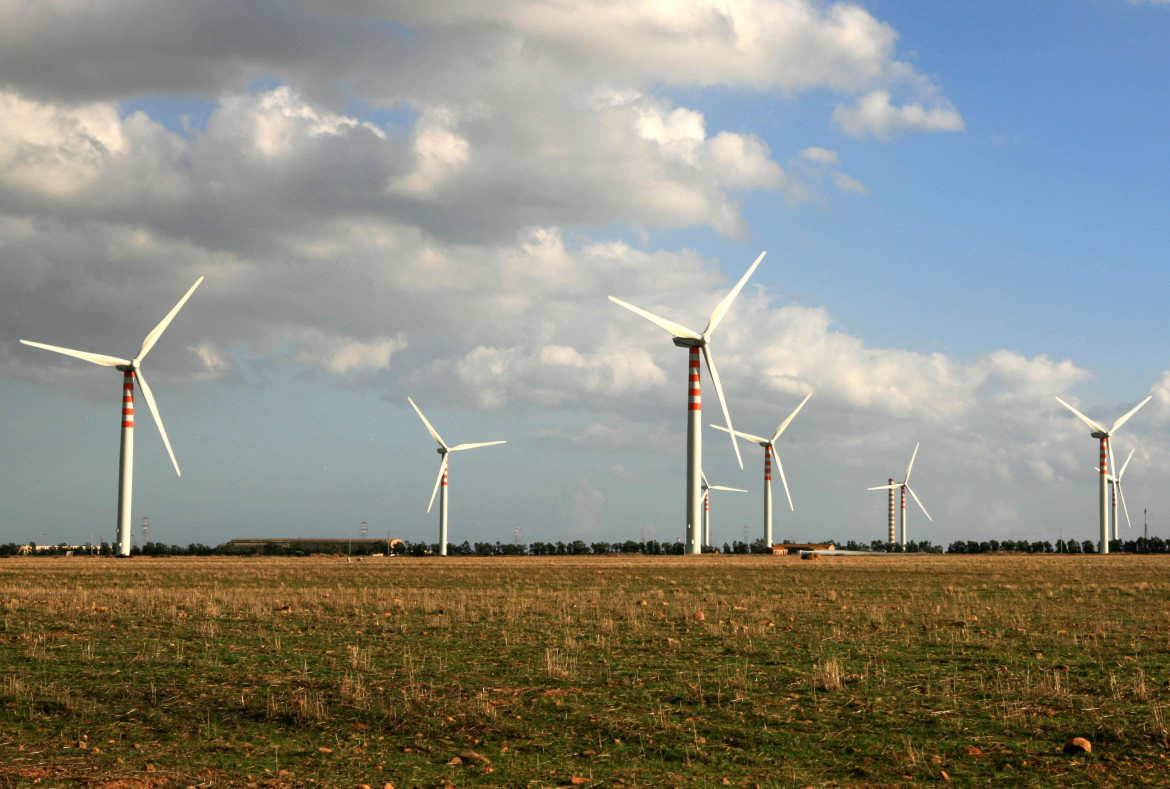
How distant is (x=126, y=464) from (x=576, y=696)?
98.5 m

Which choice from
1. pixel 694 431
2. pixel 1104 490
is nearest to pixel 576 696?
pixel 694 431

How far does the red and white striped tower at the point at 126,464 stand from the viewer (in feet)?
351

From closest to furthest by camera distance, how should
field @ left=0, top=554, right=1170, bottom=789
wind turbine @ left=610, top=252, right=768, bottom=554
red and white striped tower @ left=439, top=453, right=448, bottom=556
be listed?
field @ left=0, top=554, right=1170, bottom=789 → wind turbine @ left=610, top=252, right=768, bottom=554 → red and white striped tower @ left=439, top=453, right=448, bottom=556

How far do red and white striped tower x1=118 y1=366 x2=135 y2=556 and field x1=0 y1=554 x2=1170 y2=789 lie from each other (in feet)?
252

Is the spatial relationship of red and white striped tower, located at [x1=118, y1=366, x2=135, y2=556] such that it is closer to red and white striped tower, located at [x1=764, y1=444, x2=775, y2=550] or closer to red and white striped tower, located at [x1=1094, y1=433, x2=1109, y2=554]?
red and white striped tower, located at [x1=764, y1=444, x2=775, y2=550]

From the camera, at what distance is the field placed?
1518 centimetres

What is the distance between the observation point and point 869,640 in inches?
1073

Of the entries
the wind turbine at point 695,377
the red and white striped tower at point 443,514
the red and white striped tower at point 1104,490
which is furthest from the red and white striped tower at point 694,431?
the red and white striped tower at point 1104,490

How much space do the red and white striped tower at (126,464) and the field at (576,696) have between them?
252 feet

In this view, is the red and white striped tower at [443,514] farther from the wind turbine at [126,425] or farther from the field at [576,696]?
the field at [576,696]

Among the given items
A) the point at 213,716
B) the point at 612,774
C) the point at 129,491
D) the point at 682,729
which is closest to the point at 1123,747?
the point at 682,729

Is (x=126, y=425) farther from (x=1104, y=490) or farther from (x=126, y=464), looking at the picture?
(x=1104, y=490)

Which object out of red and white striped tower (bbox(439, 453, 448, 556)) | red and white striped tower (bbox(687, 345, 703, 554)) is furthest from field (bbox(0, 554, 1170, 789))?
red and white striped tower (bbox(439, 453, 448, 556))

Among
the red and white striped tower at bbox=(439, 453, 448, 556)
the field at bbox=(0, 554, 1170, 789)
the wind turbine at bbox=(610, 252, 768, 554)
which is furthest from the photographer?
the red and white striped tower at bbox=(439, 453, 448, 556)
